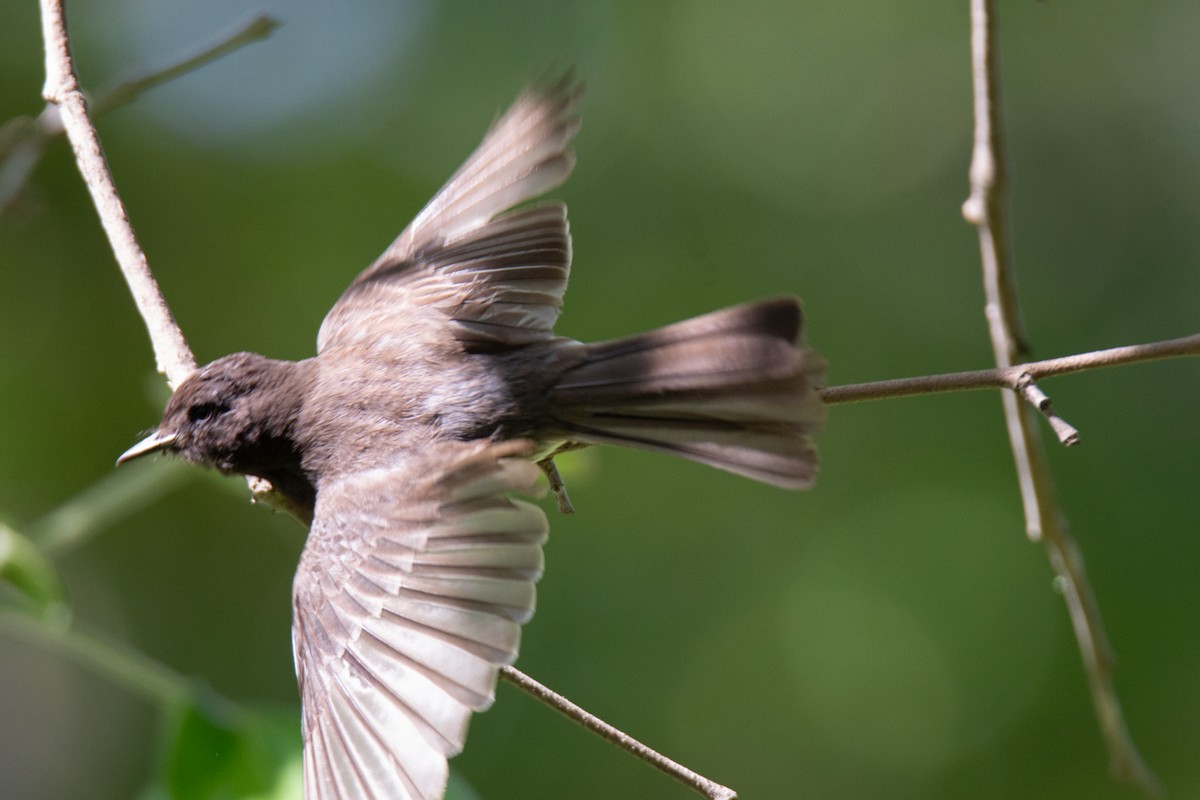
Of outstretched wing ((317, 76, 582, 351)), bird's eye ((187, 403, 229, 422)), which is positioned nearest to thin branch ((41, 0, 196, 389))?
bird's eye ((187, 403, 229, 422))

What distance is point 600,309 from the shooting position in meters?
7.55

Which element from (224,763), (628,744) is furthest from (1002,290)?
(224,763)

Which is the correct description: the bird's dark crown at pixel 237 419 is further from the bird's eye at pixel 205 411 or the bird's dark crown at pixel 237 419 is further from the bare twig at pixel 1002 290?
the bare twig at pixel 1002 290

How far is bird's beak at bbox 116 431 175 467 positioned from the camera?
103 inches

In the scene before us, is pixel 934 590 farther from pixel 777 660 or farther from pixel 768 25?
pixel 768 25

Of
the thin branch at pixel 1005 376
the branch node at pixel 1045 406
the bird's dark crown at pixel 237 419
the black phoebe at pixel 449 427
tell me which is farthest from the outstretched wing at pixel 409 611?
the branch node at pixel 1045 406

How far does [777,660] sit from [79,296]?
15.8 ft

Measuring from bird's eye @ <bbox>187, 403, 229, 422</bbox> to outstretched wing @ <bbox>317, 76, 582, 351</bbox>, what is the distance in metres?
0.35

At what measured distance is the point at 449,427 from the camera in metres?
2.40

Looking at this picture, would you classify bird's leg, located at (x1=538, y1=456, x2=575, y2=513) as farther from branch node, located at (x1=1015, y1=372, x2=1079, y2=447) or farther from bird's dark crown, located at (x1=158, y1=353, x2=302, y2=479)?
branch node, located at (x1=1015, y1=372, x2=1079, y2=447)

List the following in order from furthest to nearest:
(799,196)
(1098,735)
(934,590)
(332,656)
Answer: (799,196)
(934,590)
(1098,735)
(332,656)

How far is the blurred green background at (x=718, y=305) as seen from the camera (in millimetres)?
6715

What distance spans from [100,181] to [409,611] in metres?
1.02

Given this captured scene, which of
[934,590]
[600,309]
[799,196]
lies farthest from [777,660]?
[799,196]
